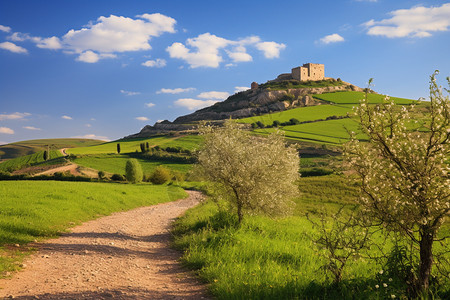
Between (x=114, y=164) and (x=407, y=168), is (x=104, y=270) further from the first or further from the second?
(x=114, y=164)

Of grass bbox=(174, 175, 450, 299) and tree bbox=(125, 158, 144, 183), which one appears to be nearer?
grass bbox=(174, 175, 450, 299)

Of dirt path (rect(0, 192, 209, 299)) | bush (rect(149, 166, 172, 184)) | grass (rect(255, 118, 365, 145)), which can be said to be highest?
grass (rect(255, 118, 365, 145))

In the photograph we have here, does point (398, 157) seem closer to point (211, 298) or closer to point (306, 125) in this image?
point (211, 298)

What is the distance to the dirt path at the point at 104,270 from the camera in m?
8.69

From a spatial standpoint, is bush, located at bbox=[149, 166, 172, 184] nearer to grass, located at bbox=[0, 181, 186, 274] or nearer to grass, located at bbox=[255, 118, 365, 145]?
grass, located at bbox=[0, 181, 186, 274]

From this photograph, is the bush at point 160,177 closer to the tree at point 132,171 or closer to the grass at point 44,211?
the tree at point 132,171

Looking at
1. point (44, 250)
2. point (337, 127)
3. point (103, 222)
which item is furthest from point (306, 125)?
point (44, 250)

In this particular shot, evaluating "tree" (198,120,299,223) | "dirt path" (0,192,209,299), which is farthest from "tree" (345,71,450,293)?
"tree" (198,120,299,223)

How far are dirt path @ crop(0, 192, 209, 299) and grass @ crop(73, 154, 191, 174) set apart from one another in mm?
60056

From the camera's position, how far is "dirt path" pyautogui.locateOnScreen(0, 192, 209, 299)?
8.69m

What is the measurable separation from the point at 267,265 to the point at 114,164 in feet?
272

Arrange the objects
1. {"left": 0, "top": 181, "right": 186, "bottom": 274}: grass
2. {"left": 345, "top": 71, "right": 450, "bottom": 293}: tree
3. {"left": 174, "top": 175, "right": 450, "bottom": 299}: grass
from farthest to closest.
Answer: {"left": 0, "top": 181, "right": 186, "bottom": 274}: grass → {"left": 174, "top": 175, "right": 450, "bottom": 299}: grass → {"left": 345, "top": 71, "right": 450, "bottom": 293}: tree

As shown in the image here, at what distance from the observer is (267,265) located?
1023 cm

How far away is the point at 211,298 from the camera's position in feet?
28.3
